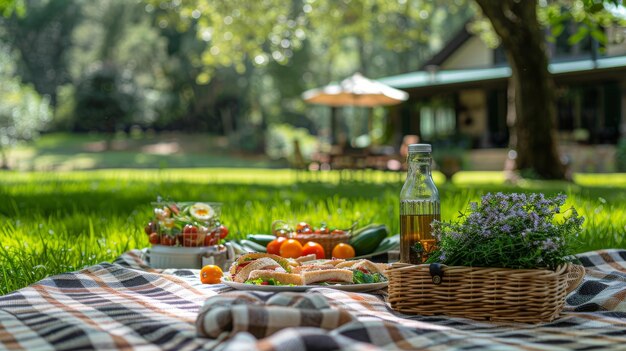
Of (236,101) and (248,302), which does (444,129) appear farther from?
(248,302)

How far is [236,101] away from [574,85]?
20.3 metres

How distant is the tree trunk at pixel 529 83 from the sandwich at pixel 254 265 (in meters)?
10.6

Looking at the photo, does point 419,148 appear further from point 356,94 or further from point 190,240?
point 356,94

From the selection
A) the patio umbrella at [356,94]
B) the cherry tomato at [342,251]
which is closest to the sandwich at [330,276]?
the cherry tomato at [342,251]

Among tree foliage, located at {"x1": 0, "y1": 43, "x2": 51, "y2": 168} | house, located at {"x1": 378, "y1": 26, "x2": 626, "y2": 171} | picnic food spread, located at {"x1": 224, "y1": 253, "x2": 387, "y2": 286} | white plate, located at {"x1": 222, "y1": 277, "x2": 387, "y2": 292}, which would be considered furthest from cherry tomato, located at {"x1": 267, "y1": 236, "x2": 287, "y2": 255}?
tree foliage, located at {"x1": 0, "y1": 43, "x2": 51, "y2": 168}

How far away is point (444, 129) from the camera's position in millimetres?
32094

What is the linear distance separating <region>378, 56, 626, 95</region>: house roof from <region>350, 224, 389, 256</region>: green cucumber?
19884 millimetres

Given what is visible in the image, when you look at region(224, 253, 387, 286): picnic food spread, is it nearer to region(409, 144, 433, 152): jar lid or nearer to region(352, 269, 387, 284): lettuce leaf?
region(352, 269, 387, 284): lettuce leaf

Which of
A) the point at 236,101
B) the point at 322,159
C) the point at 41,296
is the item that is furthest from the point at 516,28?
the point at 236,101

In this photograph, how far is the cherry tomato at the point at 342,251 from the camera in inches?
181

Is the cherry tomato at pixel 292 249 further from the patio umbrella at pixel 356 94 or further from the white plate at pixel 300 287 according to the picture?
the patio umbrella at pixel 356 94

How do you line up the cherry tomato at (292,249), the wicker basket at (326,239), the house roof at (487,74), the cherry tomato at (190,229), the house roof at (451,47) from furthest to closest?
the house roof at (451,47), the house roof at (487,74), the wicker basket at (326,239), the cherry tomato at (190,229), the cherry tomato at (292,249)

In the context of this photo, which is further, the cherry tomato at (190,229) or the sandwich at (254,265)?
the cherry tomato at (190,229)

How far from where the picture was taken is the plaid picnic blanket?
2691mm
